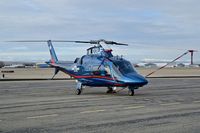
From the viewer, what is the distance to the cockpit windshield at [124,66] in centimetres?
2245

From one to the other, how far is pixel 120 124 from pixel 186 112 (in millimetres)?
3755

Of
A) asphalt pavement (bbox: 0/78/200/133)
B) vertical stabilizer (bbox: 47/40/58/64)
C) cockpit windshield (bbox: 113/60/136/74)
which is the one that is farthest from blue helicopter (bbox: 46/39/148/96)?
asphalt pavement (bbox: 0/78/200/133)

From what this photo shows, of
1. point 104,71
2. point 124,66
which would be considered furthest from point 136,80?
point 104,71

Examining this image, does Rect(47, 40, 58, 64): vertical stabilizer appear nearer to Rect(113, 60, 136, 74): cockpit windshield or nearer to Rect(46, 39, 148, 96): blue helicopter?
Rect(46, 39, 148, 96): blue helicopter

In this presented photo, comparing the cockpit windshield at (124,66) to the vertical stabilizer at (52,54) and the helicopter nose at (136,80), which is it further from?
the vertical stabilizer at (52,54)

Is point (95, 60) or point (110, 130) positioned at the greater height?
point (95, 60)

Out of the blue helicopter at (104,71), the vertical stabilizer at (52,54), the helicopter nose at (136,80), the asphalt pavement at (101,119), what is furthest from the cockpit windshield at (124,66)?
the vertical stabilizer at (52,54)

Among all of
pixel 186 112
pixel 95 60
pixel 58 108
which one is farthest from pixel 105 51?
pixel 186 112

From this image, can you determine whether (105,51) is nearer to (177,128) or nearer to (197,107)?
(197,107)

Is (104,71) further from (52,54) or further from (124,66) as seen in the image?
(52,54)

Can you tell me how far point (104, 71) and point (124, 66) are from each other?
3.95ft

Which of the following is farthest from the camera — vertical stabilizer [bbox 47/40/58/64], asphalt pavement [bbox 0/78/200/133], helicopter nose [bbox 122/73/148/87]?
vertical stabilizer [bbox 47/40/58/64]

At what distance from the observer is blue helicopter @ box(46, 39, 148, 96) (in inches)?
861

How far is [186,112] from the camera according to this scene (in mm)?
14188
